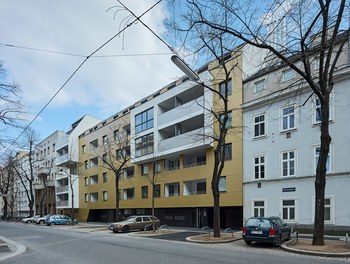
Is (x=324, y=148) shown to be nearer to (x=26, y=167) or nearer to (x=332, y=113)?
(x=332, y=113)

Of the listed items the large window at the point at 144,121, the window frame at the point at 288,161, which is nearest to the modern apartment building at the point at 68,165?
the large window at the point at 144,121

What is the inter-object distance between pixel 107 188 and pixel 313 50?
140ft

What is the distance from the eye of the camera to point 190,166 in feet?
117

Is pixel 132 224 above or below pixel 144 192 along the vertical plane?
below

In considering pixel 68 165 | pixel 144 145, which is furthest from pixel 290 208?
pixel 68 165

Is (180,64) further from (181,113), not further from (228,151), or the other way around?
(181,113)

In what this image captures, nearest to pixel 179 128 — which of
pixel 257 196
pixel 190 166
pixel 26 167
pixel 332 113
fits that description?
pixel 190 166

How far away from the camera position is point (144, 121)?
4347 cm

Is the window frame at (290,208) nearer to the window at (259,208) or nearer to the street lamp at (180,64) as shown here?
the window at (259,208)

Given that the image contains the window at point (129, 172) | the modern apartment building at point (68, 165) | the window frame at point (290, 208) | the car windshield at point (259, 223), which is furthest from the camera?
the modern apartment building at point (68, 165)

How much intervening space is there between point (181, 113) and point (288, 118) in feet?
40.7

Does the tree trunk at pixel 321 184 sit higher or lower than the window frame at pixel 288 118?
lower

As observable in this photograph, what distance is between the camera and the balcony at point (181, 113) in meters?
33.7

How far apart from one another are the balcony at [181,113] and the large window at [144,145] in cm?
264
